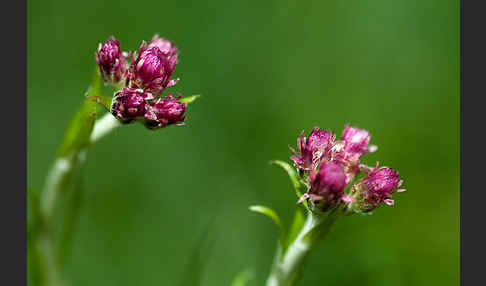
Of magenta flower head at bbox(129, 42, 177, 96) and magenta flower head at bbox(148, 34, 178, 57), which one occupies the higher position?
magenta flower head at bbox(148, 34, 178, 57)

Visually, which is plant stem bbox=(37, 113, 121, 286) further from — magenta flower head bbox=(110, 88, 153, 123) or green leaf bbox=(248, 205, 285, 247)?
green leaf bbox=(248, 205, 285, 247)

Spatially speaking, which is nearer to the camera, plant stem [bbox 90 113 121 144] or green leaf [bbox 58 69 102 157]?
green leaf [bbox 58 69 102 157]

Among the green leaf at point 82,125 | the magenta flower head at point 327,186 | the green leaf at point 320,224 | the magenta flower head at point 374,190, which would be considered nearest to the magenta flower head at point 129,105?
the green leaf at point 82,125

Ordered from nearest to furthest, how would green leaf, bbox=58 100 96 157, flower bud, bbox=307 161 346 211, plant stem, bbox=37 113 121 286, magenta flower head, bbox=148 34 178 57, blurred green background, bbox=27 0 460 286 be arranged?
flower bud, bbox=307 161 346 211 → green leaf, bbox=58 100 96 157 → magenta flower head, bbox=148 34 178 57 → plant stem, bbox=37 113 121 286 → blurred green background, bbox=27 0 460 286

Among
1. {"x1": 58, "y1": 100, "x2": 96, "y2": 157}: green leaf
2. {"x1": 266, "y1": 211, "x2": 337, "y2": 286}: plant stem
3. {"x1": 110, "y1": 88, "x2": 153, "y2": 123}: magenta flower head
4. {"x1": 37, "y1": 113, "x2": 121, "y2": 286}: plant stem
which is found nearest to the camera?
{"x1": 110, "y1": 88, "x2": 153, "y2": 123}: magenta flower head

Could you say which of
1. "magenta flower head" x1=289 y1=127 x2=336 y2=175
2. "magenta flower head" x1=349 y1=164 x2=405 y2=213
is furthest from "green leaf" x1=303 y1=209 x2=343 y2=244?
"magenta flower head" x1=289 y1=127 x2=336 y2=175

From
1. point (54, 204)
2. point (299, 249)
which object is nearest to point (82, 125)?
point (54, 204)

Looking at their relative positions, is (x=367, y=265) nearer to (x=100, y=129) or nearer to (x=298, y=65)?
(x=298, y=65)

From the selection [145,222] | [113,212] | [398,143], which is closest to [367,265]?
[398,143]
